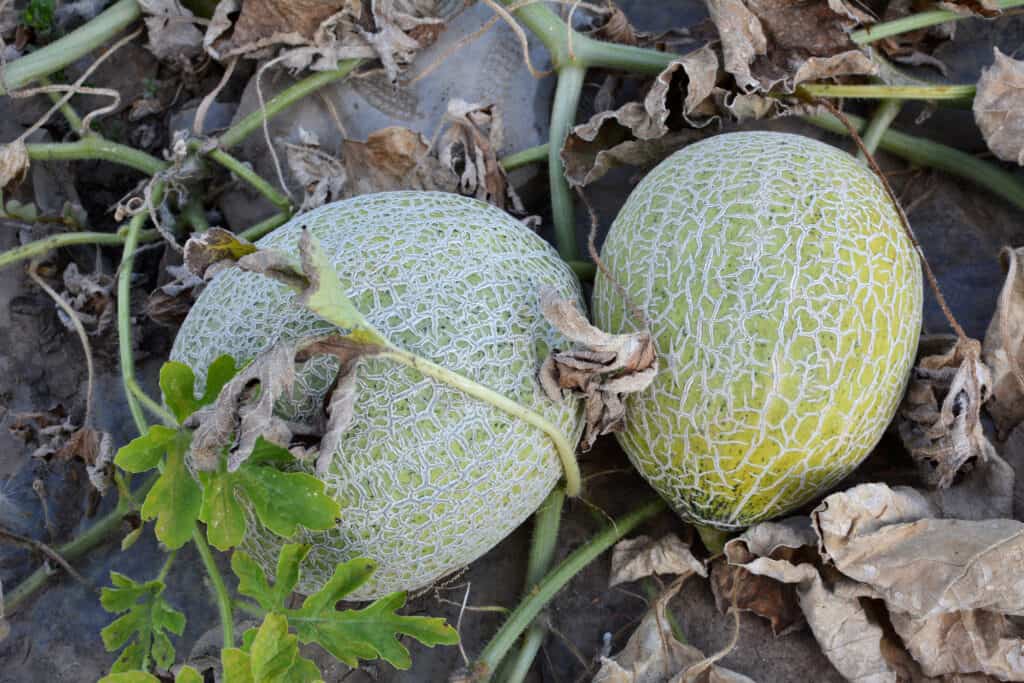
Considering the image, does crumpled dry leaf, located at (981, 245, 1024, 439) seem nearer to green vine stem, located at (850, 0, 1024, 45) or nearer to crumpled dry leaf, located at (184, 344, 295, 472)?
green vine stem, located at (850, 0, 1024, 45)

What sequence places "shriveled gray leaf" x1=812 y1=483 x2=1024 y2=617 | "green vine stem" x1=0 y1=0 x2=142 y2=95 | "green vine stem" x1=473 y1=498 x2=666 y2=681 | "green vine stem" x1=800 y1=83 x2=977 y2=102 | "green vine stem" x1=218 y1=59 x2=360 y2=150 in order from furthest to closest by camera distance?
"green vine stem" x1=218 y1=59 x2=360 y2=150
"green vine stem" x1=0 y1=0 x2=142 y2=95
"green vine stem" x1=800 y1=83 x2=977 y2=102
"green vine stem" x1=473 y1=498 x2=666 y2=681
"shriveled gray leaf" x1=812 y1=483 x2=1024 y2=617

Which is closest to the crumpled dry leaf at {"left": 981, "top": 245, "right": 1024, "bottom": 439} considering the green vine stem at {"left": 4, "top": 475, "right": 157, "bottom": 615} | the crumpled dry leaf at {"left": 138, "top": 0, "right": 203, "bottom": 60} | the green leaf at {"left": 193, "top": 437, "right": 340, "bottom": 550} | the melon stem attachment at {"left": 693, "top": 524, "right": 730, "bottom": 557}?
the melon stem attachment at {"left": 693, "top": 524, "right": 730, "bottom": 557}

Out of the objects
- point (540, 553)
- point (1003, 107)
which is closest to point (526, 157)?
point (540, 553)

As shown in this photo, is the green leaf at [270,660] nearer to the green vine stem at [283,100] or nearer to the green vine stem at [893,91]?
the green vine stem at [283,100]

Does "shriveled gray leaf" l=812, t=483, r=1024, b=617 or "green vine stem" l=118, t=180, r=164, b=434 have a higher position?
"green vine stem" l=118, t=180, r=164, b=434

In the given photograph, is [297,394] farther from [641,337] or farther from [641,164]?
[641,164]
